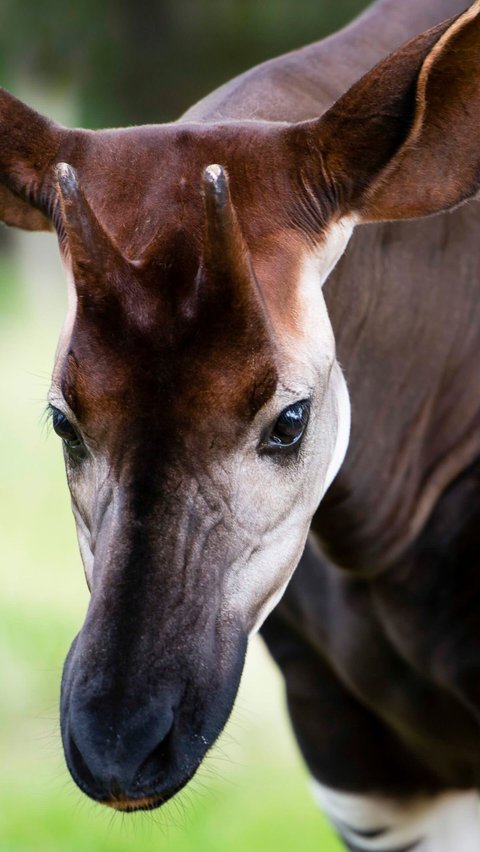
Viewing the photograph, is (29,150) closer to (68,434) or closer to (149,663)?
(68,434)

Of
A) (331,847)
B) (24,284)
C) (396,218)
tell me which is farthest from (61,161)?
(24,284)

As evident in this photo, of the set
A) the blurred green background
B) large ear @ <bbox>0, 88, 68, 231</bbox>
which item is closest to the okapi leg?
the blurred green background

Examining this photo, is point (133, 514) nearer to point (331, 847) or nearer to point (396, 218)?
point (396, 218)

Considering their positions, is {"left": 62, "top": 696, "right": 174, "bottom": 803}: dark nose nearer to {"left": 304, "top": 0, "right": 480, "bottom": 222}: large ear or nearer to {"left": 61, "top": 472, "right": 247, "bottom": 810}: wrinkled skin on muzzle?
{"left": 61, "top": 472, "right": 247, "bottom": 810}: wrinkled skin on muzzle

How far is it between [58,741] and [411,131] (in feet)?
9.69

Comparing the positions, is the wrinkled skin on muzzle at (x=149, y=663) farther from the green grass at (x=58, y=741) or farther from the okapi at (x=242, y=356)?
the green grass at (x=58, y=741)

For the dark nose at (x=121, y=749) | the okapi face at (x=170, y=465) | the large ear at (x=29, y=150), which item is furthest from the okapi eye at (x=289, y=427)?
the large ear at (x=29, y=150)

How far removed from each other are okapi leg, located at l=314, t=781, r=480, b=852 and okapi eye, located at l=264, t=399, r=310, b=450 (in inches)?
63.2

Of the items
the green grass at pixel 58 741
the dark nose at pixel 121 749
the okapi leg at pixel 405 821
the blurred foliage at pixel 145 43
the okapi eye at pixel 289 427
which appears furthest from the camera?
the blurred foliage at pixel 145 43

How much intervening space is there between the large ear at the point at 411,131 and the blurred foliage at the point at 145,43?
30.0 feet

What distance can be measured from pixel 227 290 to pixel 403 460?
93 centimetres

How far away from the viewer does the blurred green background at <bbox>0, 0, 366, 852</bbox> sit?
4.37 metres

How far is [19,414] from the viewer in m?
8.20

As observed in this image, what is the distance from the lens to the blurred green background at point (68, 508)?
437 centimetres
